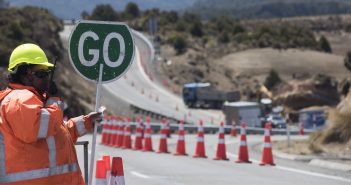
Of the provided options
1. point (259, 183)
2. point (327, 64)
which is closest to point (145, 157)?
point (259, 183)

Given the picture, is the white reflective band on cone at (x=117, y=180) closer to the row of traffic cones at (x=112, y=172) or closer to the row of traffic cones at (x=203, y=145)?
the row of traffic cones at (x=112, y=172)

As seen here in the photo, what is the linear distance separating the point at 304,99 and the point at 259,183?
2282 inches

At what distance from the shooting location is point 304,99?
7088cm

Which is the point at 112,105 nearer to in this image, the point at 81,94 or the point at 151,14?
the point at 81,94

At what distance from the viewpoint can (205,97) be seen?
8081 cm

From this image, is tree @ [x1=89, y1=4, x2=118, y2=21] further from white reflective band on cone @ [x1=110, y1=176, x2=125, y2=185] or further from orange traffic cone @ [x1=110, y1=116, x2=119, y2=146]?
white reflective band on cone @ [x1=110, y1=176, x2=125, y2=185]

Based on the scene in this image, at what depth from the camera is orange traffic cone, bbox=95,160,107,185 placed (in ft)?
25.4

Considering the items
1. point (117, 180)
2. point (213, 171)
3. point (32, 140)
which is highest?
point (32, 140)

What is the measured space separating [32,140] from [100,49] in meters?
2.71

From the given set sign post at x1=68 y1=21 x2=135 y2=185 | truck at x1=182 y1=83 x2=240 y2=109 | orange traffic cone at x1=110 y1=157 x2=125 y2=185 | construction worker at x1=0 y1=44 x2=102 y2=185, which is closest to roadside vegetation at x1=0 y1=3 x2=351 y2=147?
sign post at x1=68 y1=21 x2=135 y2=185

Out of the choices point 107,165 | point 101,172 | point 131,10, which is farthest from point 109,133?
point 131,10

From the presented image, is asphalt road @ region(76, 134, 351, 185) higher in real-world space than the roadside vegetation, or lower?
lower

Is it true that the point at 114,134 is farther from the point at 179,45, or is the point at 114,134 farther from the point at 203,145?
the point at 179,45

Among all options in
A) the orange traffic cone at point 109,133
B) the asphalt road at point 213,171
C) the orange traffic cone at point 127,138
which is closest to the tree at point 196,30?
the orange traffic cone at point 109,133
